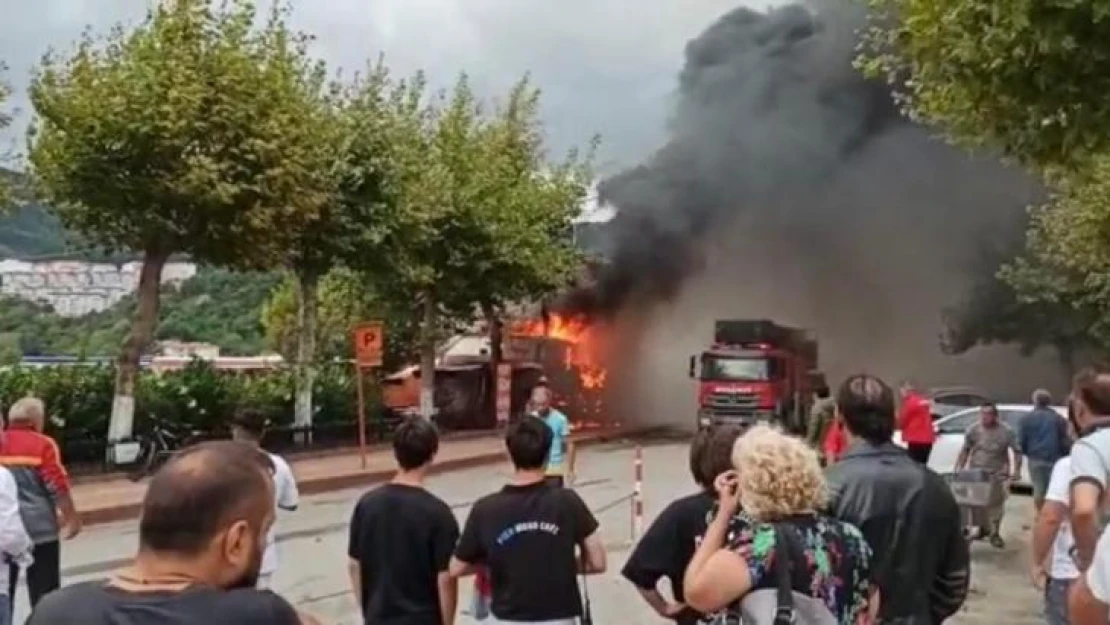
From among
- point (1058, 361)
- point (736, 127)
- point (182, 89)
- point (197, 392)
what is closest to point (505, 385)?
point (197, 392)

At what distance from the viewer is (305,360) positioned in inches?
979

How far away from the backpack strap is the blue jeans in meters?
2.70


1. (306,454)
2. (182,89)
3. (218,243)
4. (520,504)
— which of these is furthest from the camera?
(306,454)

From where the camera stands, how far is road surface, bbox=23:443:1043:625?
9.70m

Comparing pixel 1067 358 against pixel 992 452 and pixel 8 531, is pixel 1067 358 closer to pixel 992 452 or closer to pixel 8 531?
pixel 992 452

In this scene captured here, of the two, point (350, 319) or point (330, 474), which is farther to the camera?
point (350, 319)

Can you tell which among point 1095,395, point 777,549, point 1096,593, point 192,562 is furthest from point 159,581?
point 1095,395

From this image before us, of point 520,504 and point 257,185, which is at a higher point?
point 257,185

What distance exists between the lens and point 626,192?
42.8 meters

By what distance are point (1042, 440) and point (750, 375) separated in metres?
19.1

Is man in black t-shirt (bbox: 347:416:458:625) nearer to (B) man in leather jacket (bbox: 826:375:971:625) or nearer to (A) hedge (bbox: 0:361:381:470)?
(B) man in leather jacket (bbox: 826:375:971:625)

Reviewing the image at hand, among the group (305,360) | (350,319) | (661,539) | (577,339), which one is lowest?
(661,539)

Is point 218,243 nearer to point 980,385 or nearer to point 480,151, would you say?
point 480,151

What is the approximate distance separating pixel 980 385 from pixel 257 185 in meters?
33.5
